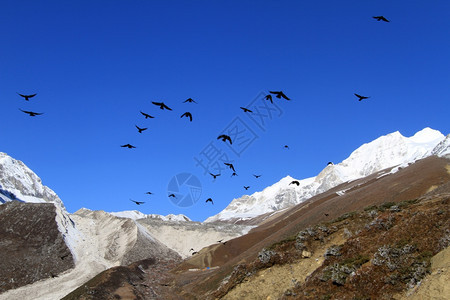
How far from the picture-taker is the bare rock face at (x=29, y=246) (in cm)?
5269

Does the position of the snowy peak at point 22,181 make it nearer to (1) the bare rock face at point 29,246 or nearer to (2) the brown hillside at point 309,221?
(1) the bare rock face at point 29,246

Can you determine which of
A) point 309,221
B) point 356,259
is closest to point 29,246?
point 309,221

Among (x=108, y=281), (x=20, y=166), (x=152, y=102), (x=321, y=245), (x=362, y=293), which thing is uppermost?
(x=20, y=166)

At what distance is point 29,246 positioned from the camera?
2431 inches

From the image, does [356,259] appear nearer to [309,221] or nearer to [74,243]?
[309,221]

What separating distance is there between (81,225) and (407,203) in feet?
294

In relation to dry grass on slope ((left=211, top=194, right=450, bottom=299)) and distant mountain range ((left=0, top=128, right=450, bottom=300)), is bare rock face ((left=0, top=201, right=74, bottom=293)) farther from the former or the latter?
dry grass on slope ((left=211, top=194, right=450, bottom=299))

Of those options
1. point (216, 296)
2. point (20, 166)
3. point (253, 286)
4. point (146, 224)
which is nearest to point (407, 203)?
point (253, 286)

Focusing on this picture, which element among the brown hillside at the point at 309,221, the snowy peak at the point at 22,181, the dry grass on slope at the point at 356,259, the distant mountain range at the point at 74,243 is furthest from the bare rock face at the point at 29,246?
the snowy peak at the point at 22,181

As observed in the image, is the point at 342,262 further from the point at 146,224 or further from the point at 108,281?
the point at 146,224

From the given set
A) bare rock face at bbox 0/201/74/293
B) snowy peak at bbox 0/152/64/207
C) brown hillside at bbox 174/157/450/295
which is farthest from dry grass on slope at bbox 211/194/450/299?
snowy peak at bbox 0/152/64/207

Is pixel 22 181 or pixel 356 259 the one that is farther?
pixel 22 181

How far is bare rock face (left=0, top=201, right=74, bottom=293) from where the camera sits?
173 ft

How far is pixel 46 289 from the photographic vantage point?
48688 mm
